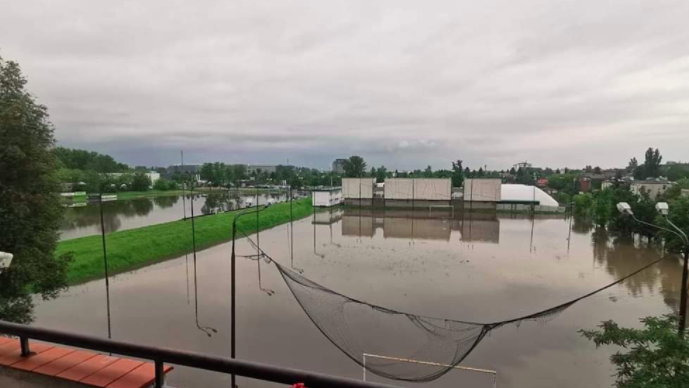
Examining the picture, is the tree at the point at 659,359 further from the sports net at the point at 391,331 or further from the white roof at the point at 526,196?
the white roof at the point at 526,196

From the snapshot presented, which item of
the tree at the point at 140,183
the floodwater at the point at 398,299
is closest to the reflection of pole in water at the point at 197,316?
the floodwater at the point at 398,299

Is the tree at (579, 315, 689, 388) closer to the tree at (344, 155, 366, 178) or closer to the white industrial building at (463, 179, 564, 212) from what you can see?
the white industrial building at (463, 179, 564, 212)

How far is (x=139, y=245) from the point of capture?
13805 mm

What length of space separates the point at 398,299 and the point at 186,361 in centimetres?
815

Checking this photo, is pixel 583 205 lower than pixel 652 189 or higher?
lower

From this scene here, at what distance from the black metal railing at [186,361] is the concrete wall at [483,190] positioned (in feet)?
93.2

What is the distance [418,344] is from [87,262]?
10.4 m

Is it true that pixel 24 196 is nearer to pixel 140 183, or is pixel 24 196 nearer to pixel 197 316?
pixel 197 316

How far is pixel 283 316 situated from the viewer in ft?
26.3

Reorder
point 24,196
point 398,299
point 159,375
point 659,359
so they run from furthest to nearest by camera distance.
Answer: point 398,299
point 24,196
point 659,359
point 159,375

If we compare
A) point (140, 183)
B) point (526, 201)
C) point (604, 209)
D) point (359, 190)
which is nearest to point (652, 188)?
point (526, 201)

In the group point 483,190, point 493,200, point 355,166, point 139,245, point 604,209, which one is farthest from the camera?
point 355,166

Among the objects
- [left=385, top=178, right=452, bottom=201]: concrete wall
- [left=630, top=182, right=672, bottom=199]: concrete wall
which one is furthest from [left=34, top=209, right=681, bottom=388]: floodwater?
[left=385, top=178, right=452, bottom=201]: concrete wall

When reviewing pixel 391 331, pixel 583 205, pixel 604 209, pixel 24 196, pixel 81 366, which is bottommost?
pixel 391 331
